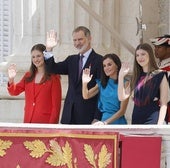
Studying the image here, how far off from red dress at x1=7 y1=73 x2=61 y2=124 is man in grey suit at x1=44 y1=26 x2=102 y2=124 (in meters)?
0.13

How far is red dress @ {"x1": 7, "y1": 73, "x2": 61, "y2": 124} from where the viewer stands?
8.44 meters

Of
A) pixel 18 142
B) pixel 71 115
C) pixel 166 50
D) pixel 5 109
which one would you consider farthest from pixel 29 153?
pixel 5 109

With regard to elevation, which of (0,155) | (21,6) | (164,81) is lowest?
(0,155)

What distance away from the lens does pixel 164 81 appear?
766cm

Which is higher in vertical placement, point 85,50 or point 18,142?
point 85,50

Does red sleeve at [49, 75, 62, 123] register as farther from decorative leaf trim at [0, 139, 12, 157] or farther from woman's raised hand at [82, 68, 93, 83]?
decorative leaf trim at [0, 139, 12, 157]

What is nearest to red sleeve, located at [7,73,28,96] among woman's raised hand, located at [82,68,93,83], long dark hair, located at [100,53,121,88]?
woman's raised hand, located at [82,68,93,83]

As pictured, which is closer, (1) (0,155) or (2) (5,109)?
(1) (0,155)

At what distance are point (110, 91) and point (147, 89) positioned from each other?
0.55m

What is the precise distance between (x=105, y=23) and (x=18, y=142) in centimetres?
301

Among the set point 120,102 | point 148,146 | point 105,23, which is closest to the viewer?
point 148,146

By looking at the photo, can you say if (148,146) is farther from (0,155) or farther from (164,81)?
(0,155)

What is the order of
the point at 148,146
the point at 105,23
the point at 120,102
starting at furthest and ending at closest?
1. the point at 105,23
2. the point at 120,102
3. the point at 148,146

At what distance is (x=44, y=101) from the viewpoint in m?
8.45
